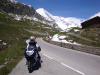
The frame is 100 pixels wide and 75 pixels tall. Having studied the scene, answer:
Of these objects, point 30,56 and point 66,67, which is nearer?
point 30,56

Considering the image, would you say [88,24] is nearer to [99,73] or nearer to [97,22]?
[97,22]

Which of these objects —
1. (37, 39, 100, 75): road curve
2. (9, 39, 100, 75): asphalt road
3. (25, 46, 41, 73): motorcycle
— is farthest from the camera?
(25, 46, 41, 73): motorcycle

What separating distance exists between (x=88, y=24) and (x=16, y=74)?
51821 millimetres

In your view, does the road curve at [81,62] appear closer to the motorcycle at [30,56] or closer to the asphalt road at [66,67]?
the asphalt road at [66,67]

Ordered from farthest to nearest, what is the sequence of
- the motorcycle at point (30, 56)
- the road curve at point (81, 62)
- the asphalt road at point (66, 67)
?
the motorcycle at point (30, 56), the road curve at point (81, 62), the asphalt road at point (66, 67)

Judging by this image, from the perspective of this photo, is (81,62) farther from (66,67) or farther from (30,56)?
(30,56)

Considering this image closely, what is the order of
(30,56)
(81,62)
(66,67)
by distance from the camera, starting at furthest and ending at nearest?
1. (81,62)
2. (66,67)
3. (30,56)

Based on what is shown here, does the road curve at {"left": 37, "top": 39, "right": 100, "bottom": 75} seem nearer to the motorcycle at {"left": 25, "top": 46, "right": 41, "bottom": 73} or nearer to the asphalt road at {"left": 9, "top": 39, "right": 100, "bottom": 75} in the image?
the asphalt road at {"left": 9, "top": 39, "right": 100, "bottom": 75}

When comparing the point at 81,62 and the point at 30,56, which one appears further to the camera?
the point at 81,62

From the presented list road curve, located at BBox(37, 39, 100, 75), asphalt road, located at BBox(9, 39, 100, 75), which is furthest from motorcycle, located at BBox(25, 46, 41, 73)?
road curve, located at BBox(37, 39, 100, 75)

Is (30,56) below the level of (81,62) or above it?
above

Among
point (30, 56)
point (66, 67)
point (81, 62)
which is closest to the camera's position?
point (30, 56)

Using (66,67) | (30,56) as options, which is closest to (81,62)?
(66,67)

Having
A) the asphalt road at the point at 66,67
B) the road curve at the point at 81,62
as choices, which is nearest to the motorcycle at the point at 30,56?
the asphalt road at the point at 66,67
